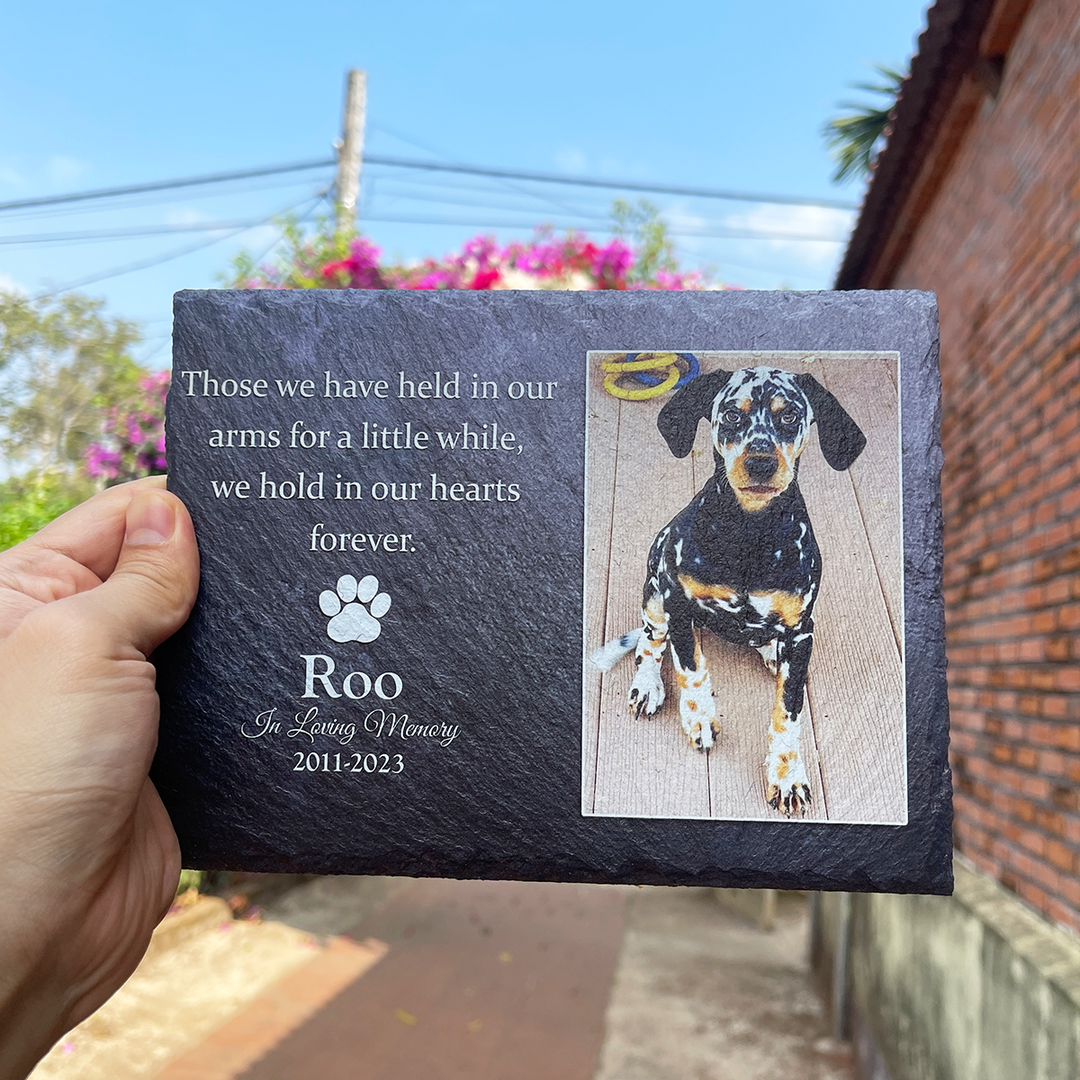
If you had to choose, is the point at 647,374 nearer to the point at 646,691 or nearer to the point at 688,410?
the point at 688,410

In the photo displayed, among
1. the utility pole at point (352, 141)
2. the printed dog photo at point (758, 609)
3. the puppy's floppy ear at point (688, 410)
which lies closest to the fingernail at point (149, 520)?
the printed dog photo at point (758, 609)

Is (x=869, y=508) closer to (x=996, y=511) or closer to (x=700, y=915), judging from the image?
(x=996, y=511)

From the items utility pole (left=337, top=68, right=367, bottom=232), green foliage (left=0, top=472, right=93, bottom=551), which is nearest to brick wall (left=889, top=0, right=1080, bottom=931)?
green foliage (left=0, top=472, right=93, bottom=551)

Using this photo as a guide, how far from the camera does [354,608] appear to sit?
1.39m

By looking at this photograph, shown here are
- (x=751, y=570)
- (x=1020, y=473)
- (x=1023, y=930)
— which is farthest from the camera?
(x=1020, y=473)

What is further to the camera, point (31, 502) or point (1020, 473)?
point (31, 502)

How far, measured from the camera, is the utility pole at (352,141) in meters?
7.95

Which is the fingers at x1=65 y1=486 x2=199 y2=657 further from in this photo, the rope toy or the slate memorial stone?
the rope toy

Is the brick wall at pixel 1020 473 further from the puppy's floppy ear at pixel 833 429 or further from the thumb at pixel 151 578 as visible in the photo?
the thumb at pixel 151 578

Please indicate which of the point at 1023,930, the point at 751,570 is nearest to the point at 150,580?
the point at 751,570

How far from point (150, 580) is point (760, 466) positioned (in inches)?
37.1

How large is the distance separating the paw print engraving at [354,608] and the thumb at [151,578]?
0.70ft

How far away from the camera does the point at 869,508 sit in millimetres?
1363

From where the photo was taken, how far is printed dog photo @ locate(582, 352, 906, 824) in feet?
4.41
